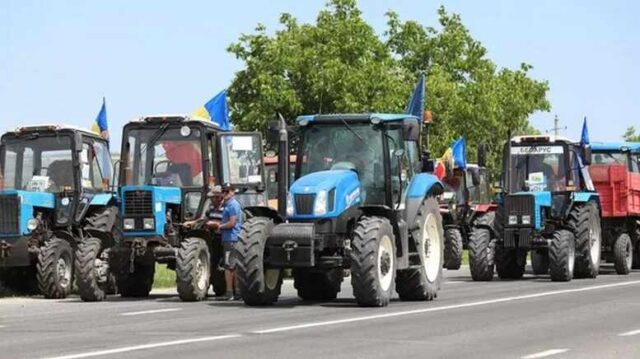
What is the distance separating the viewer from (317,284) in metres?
20.3

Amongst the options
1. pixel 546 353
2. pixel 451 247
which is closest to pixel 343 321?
pixel 546 353

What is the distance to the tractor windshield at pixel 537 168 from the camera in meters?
27.4

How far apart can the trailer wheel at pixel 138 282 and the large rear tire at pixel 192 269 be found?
194 centimetres

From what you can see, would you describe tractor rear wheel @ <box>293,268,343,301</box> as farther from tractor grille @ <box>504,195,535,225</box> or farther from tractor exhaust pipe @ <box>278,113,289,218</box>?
tractor grille @ <box>504,195,535,225</box>

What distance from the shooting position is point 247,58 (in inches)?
1982

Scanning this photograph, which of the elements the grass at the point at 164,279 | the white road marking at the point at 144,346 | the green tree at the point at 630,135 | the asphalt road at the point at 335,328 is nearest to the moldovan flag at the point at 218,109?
the grass at the point at 164,279

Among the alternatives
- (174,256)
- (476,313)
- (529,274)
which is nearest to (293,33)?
(529,274)

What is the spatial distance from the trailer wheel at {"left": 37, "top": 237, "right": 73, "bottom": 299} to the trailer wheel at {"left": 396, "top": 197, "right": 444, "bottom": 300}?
587cm

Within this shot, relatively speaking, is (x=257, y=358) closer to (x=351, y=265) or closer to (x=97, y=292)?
(x=351, y=265)

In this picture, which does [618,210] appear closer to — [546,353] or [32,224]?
[32,224]

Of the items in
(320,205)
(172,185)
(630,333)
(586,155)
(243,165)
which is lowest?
(630,333)

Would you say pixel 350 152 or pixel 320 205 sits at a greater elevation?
pixel 350 152

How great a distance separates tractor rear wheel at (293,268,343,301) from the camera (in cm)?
2014

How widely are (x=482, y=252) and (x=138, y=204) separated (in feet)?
26.8
